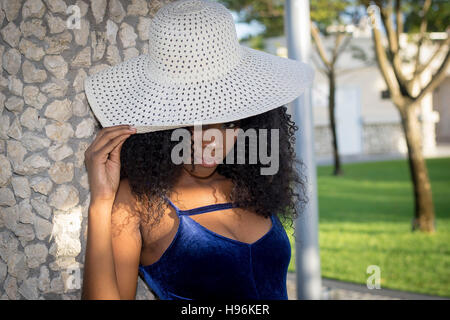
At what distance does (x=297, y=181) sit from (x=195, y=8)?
3.07 feet

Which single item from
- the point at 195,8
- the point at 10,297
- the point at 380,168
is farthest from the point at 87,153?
the point at 380,168

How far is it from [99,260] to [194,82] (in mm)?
626

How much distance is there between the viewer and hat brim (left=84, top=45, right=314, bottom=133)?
1.60 meters

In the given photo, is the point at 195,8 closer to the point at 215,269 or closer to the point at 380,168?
the point at 215,269

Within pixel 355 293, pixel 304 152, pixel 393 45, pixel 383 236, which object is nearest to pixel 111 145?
pixel 304 152

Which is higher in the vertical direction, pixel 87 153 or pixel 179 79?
pixel 179 79

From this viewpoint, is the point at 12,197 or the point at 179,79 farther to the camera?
the point at 12,197

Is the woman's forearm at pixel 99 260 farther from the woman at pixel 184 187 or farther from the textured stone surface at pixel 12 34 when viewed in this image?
the textured stone surface at pixel 12 34

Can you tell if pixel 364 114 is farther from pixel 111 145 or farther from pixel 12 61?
pixel 111 145

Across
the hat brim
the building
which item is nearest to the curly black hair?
the hat brim

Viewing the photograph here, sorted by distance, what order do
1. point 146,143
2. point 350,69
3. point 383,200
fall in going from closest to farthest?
point 146,143 < point 383,200 < point 350,69

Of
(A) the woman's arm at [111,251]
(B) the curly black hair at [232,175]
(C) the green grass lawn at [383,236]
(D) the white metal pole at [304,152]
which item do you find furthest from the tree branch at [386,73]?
(A) the woman's arm at [111,251]

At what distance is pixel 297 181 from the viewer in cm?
225

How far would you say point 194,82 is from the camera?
165cm
